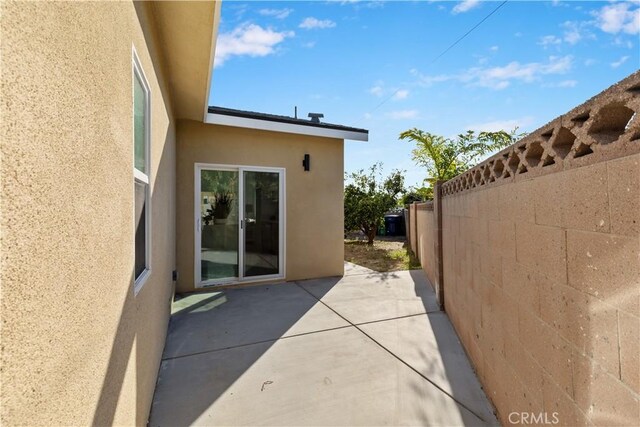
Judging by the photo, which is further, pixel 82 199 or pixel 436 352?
pixel 436 352

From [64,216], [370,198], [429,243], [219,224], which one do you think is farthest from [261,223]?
[370,198]

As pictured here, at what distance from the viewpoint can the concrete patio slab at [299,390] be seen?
7.64 ft

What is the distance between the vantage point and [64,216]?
2.77ft

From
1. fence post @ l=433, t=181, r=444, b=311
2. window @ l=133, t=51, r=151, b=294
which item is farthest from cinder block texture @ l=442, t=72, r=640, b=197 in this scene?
fence post @ l=433, t=181, r=444, b=311

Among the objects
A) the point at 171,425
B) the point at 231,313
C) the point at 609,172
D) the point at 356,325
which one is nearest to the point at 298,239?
the point at 231,313

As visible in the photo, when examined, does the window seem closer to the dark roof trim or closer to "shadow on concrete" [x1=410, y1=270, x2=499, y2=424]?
"shadow on concrete" [x1=410, y1=270, x2=499, y2=424]

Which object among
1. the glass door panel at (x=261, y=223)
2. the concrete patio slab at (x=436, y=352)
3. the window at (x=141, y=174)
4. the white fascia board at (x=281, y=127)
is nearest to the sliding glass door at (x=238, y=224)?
the glass door panel at (x=261, y=223)

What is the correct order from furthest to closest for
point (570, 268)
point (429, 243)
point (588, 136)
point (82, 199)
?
point (429, 243), point (570, 268), point (588, 136), point (82, 199)

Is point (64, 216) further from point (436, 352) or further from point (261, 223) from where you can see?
point (261, 223)

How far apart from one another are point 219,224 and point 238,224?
37 centimetres

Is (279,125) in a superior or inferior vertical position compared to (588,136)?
superior

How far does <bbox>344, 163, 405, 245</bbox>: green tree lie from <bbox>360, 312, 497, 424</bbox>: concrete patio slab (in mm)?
7351

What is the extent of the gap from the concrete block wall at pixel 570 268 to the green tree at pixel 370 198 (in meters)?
9.17

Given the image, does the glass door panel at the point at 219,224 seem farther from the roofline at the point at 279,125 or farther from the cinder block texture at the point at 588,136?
the cinder block texture at the point at 588,136
